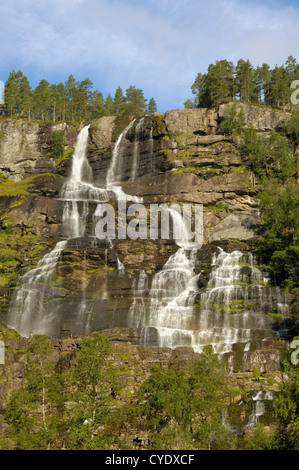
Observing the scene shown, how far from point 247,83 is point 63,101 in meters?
46.7

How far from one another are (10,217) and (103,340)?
48.4 m

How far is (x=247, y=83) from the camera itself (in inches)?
4158

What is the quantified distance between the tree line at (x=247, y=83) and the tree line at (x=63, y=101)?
19911mm

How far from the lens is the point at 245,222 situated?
253ft

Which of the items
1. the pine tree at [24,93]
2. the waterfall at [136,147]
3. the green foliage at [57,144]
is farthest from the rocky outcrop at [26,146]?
the waterfall at [136,147]

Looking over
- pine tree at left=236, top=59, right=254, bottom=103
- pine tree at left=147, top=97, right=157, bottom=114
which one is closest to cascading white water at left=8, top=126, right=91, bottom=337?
pine tree at left=236, top=59, right=254, bottom=103

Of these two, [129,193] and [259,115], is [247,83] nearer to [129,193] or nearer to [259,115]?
[259,115]

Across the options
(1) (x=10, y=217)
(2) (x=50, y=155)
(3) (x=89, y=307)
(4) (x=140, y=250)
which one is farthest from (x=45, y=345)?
(2) (x=50, y=155)

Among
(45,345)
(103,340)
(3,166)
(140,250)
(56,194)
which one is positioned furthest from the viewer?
(3,166)

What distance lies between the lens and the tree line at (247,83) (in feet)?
338

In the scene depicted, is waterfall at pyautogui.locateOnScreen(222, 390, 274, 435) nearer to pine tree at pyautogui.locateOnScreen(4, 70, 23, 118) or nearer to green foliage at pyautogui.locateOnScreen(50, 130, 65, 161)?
green foliage at pyautogui.locateOnScreen(50, 130, 65, 161)

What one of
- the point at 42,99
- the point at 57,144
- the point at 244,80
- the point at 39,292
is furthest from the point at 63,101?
the point at 39,292

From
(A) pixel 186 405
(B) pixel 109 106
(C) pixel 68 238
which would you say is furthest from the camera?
(B) pixel 109 106

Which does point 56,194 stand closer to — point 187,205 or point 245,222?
point 187,205
